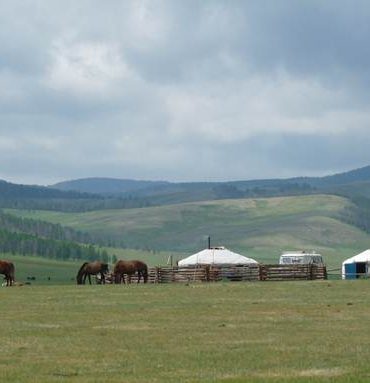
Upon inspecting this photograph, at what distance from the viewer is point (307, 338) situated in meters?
23.0

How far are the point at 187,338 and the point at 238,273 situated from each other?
131 feet

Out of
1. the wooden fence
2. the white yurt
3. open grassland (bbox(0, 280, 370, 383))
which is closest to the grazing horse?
the wooden fence

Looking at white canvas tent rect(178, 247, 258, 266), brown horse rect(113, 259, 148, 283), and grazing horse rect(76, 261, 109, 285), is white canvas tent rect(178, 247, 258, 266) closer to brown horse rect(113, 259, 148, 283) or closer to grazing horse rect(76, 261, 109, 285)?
brown horse rect(113, 259, 148, 283)

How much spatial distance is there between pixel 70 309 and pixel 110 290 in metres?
12.6

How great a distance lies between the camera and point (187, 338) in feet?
76.6

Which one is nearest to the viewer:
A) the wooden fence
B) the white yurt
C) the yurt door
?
the wooden fence

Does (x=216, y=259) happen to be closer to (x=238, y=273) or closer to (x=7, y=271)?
(x=238, y=273)

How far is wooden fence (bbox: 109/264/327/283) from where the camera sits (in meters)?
61.2

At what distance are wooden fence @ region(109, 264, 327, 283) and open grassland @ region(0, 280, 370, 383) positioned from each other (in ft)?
71.5

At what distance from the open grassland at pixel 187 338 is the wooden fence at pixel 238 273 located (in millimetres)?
21780

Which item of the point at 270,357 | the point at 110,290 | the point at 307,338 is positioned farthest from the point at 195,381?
the point at 110,290

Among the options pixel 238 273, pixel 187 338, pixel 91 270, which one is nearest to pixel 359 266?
pixel 238 273

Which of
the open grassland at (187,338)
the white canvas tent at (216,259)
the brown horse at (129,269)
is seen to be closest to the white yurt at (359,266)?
the white canvas tent at (216,259)

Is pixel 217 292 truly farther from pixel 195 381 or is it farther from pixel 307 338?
pixel 195 381
